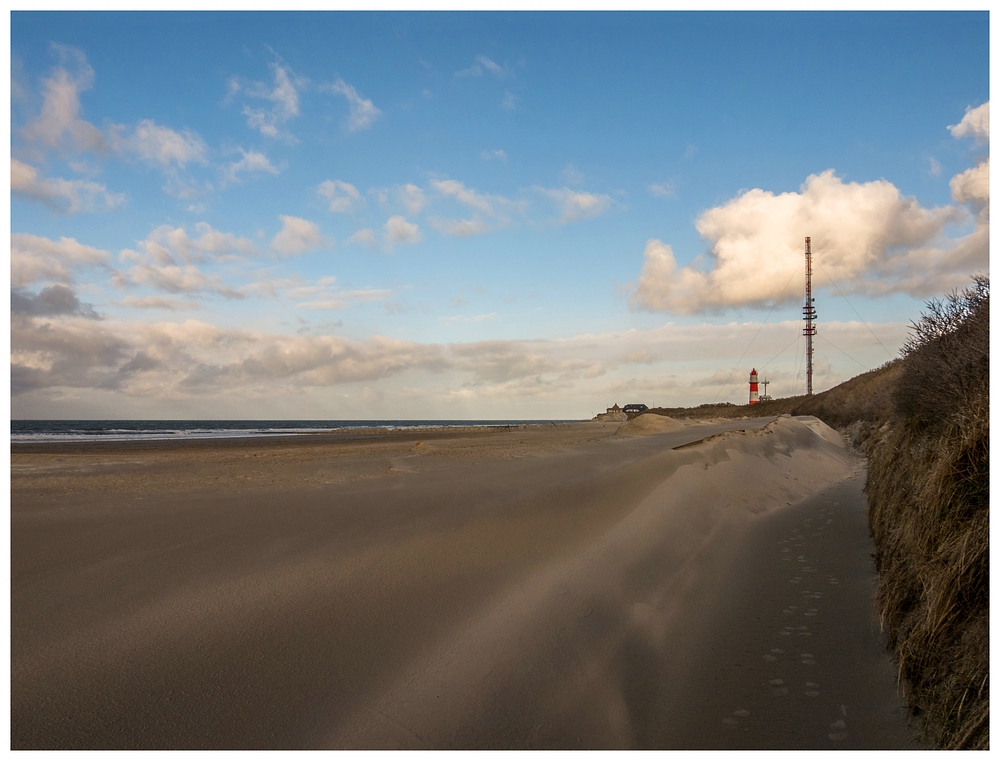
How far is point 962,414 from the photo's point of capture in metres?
4.52

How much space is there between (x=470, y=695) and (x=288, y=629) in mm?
1747

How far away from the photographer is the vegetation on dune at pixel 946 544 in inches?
134

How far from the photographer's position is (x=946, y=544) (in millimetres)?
4020

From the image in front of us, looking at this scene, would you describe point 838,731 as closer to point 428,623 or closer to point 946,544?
point 946,544

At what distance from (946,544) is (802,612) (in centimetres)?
265

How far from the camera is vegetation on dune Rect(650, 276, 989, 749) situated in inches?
134

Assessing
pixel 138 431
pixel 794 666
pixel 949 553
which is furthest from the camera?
pixel 138 431

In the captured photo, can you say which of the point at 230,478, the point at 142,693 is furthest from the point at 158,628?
the point at 230,478

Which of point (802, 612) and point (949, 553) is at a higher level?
point (949, 553)

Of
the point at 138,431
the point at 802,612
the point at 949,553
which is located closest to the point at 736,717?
the point at 949,553

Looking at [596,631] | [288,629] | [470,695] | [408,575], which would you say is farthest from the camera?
[408,575]

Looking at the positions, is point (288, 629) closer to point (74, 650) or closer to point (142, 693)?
point (142, 693)

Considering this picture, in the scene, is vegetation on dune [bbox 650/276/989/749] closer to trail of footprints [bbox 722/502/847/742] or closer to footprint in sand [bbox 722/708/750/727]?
trail of footprints [bbox 722/502/847/742]

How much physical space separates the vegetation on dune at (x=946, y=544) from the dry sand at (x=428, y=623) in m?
0.48
